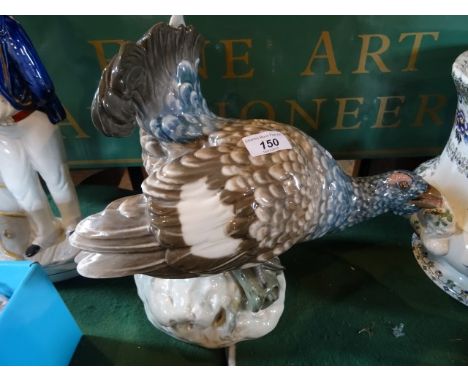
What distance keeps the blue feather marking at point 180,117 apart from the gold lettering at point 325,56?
31 centimetres

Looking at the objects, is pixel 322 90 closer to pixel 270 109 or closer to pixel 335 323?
pixel 270 109

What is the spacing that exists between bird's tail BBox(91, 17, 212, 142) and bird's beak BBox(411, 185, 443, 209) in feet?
1.11

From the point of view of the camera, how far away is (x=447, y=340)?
694 mm

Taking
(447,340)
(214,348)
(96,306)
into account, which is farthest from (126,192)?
(447,340)

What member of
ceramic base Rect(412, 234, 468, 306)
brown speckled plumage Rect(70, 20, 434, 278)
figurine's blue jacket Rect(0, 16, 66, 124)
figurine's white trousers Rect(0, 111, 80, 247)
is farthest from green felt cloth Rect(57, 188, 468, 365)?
figurine's blue jacket Rect(0, 16, 66, 124)

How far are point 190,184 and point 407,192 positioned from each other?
342 mm

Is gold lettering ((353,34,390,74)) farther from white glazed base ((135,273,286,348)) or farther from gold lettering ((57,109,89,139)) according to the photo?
gold lettering ((57,109,89,139))

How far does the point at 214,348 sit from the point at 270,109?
18.3 inches

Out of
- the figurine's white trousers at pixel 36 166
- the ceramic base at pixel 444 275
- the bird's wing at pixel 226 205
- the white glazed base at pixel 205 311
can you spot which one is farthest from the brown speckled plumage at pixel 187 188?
the ceramic base at pixel 444 275

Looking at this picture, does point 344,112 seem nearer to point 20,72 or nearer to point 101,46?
point 101,46

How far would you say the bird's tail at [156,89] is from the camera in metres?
0.47

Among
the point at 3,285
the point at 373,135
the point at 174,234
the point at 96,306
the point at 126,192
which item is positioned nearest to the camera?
the point at 174,234

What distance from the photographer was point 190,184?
0.46 m

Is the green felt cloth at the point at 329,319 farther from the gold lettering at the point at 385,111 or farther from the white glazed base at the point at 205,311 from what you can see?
the gold lettering at the point at 385,111
